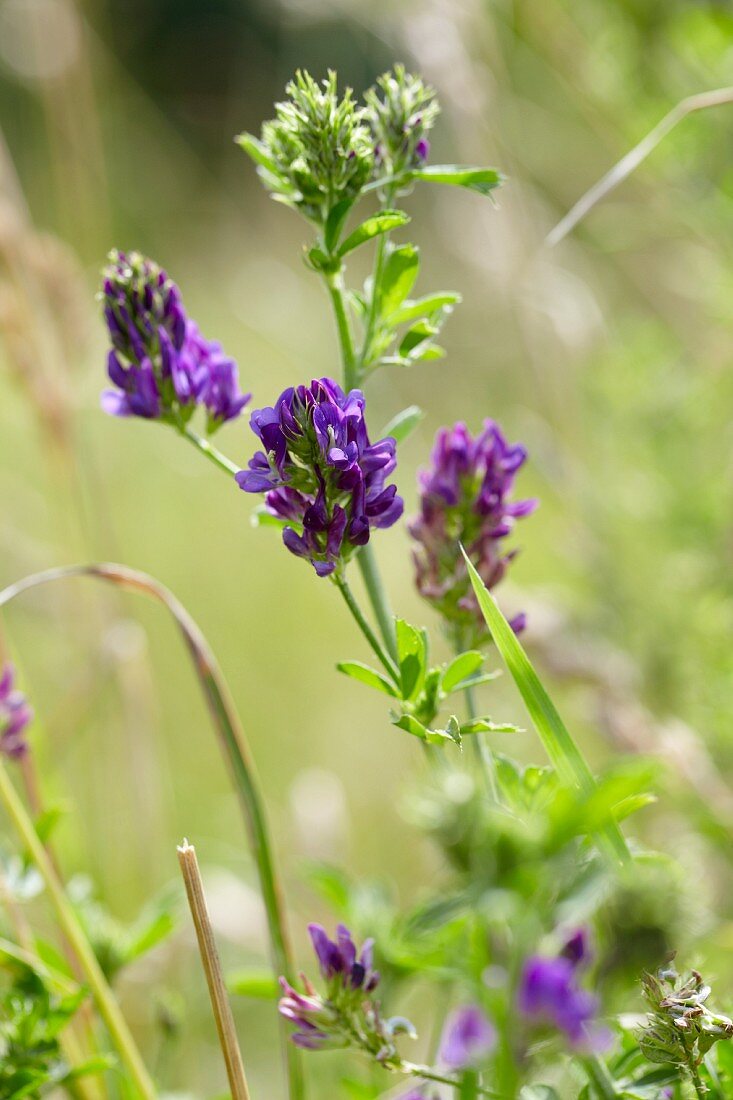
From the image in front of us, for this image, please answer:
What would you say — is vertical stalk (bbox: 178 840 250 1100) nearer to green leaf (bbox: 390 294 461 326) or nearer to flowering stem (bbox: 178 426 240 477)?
flowering stem (bbox: 178 426 240 477)

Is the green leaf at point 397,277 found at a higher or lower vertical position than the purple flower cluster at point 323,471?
higher

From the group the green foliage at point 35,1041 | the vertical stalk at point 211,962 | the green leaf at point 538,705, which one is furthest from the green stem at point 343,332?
the green foliage at point 35,1041

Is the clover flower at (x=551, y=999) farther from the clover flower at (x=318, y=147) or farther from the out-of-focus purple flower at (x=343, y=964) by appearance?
the clover flower at (x=318, y=147)

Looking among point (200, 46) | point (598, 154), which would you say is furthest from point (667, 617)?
point (200, 46)

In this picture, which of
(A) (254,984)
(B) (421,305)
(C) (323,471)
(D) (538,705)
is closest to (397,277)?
(B) (421,305)

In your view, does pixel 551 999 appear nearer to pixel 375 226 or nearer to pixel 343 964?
pixel 343 964

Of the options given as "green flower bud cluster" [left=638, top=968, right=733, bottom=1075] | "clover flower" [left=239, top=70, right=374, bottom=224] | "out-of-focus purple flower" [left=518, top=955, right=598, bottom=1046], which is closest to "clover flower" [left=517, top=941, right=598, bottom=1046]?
"out-of-focus purple flower" [left=518, top=955, right=598, bottom=1046]
